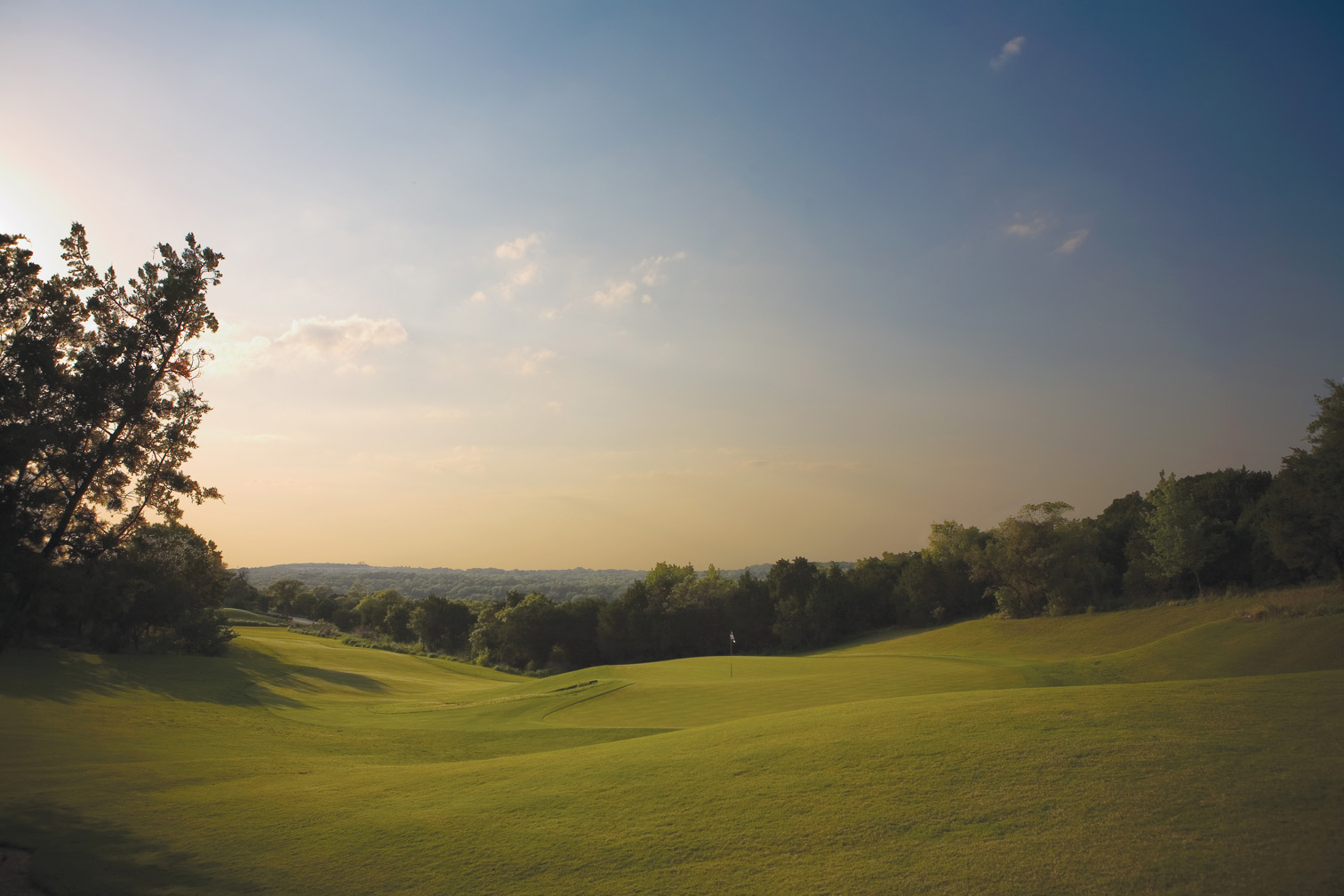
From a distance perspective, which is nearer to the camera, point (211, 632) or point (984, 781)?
point (984, 781)

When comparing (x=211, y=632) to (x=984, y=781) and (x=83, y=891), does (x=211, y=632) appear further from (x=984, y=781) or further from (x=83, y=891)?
(x=984, y=781)

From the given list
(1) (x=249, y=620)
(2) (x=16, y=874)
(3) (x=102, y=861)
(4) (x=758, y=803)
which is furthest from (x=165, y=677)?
(1) (x=249, y=620)

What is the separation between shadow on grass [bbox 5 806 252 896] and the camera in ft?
28.8

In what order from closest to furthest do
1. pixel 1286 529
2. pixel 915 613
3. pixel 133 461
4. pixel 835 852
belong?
pixel 835 852
pixel 133 461
pixel 1286 529
pixel 915 613

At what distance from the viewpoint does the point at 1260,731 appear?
370 inches

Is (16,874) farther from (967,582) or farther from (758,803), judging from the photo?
(967,582)

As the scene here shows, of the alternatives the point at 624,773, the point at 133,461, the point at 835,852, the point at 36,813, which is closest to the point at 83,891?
the point at 36,813

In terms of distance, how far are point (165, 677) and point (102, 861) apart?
3078 cm

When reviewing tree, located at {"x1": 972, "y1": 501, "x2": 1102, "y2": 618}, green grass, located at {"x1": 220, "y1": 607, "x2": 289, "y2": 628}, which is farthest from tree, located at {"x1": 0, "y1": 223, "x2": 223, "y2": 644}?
green grass, located at {"x1": 220, "y1": 607, "x2": 289, "y2": 628}

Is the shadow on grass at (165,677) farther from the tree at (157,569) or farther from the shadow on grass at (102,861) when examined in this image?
the shadow on grass at (102,861)

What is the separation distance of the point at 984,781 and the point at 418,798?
9379 millimetres

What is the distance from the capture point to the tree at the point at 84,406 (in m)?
16.1

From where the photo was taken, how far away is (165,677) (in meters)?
34.3

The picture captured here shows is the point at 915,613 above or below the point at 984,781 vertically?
below
